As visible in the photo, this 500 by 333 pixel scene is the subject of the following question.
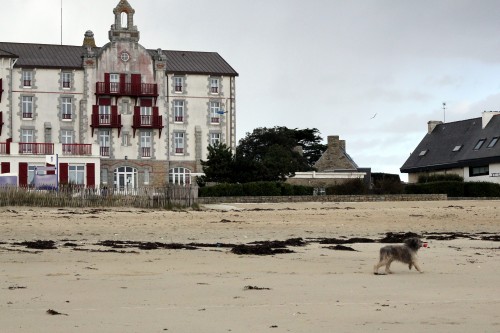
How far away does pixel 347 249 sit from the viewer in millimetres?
19500

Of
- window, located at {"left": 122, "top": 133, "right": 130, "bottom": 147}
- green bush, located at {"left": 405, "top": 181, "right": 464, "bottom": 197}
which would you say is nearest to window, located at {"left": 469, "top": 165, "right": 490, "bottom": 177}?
green bush, located at {"left": 405, "top": 181, "right": 464, "bottom": 197}

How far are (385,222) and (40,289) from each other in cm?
2046

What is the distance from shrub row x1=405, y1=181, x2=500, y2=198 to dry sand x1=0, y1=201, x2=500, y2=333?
31885mm

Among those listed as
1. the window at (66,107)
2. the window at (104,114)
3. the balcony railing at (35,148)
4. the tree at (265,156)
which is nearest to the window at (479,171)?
the tree at (265,156)

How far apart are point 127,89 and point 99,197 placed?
26983 mm

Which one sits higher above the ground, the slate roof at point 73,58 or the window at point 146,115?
the slate roof at point 73,58

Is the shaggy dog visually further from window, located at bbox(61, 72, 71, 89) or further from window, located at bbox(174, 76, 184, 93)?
window, located at bbox(174, 76, 184, 93)

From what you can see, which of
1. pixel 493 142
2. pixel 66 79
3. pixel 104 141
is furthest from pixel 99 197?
pixel 493 142

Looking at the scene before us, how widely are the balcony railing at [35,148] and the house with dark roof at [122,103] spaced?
2.64 metres

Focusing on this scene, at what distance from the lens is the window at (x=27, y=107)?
64.3m

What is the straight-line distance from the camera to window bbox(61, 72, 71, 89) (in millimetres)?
65250

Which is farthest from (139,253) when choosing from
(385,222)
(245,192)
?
(245,192)

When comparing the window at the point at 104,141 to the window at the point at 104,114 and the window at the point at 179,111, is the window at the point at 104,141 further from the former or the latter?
the window at the point at 179,111

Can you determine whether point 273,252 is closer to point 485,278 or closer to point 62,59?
point 485,278
